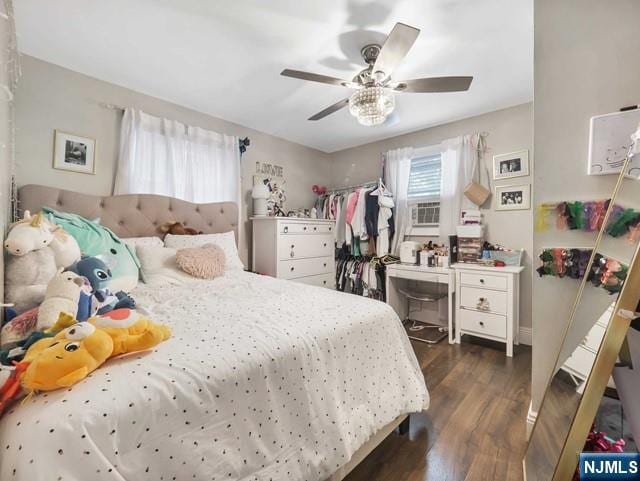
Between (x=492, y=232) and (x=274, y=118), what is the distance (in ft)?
8.59

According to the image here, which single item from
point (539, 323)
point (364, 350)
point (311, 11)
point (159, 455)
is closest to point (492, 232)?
point (539, 323)

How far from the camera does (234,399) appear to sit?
2.65 feet

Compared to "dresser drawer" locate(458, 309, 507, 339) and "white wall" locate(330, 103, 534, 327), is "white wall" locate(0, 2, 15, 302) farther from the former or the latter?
"white wall" locate(330, 103, 534, 327)

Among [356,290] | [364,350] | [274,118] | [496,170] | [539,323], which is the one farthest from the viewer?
[356,290]

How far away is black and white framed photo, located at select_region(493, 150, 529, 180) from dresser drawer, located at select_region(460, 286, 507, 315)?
1184 mm

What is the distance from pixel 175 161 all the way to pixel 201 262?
125 centimetres

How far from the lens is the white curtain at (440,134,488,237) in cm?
291

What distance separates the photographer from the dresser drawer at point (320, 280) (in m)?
3.14

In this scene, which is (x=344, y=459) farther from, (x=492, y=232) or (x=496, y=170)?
(x=496, y=170)

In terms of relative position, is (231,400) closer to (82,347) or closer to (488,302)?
(82,347)

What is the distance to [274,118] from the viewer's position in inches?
117

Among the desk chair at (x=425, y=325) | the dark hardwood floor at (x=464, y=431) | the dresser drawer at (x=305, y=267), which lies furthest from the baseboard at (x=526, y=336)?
the dresser drawer at (x=305, y=267)

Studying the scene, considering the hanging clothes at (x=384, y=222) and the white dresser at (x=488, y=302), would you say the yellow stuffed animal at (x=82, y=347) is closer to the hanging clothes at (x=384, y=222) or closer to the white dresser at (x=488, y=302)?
the white dresser at (x=488, y=302)

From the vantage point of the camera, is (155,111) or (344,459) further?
(155,111)
